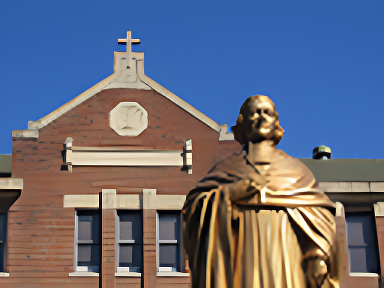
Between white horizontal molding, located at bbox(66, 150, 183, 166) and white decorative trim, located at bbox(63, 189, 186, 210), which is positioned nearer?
white decorative trim, located at bbox(63, 189, 186, 210)

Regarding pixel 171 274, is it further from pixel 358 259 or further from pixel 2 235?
pixel 358 259

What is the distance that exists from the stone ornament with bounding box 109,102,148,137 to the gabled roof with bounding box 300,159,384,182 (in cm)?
475

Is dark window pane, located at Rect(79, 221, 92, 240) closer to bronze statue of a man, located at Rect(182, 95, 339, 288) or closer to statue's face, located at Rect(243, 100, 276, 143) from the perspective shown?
bronze statue of a man, located at Rect(182, 95, 339, 288)

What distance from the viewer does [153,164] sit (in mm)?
17141

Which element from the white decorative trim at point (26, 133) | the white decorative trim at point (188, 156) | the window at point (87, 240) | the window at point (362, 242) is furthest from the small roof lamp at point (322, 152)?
the white decorative trim at point (26, 133)

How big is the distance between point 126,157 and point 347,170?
20.6 feet

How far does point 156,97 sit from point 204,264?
39.9 ft

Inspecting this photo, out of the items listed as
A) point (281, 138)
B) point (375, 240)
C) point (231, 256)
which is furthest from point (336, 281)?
point (375, 240)

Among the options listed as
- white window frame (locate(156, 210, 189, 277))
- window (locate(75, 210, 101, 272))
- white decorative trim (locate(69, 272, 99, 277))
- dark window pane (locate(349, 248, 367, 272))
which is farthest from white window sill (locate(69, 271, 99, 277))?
dark window pane (locate(349, 248, 367, 272))

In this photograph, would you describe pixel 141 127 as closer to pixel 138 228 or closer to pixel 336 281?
pixel 138 228

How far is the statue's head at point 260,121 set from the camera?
615 cm

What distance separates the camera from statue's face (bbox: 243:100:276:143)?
6.14 metres

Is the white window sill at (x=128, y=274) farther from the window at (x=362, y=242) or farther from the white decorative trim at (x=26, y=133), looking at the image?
the window at (x=362, y=242)

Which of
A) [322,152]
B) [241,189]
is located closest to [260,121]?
[241,189]
